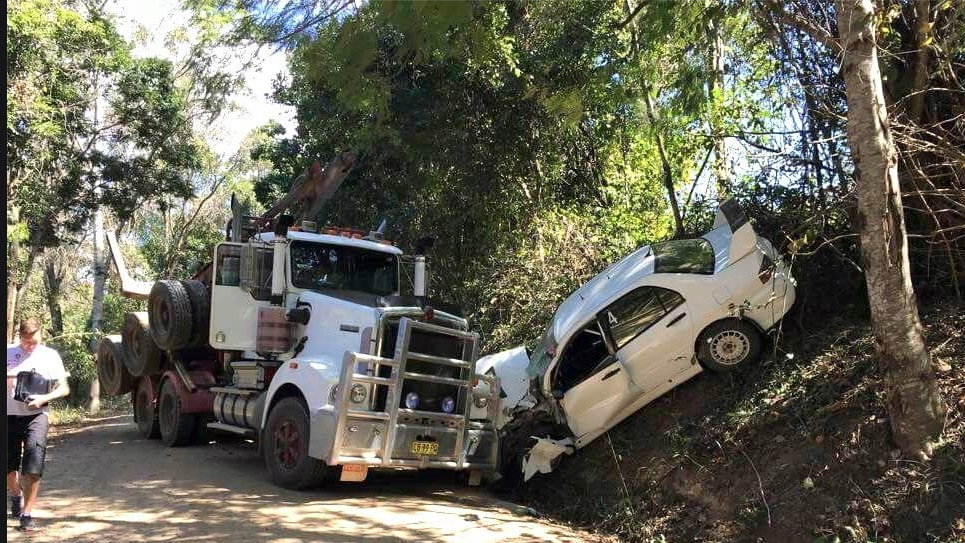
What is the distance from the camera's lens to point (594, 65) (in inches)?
512

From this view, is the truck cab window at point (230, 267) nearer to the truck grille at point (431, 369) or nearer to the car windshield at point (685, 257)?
the truck grille at point (431, 369)

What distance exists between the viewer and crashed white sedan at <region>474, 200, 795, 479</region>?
8.34 meters

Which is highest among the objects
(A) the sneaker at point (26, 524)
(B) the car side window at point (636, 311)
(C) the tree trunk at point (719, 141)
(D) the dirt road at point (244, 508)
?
(C) the tree trunk at point (719, 141)

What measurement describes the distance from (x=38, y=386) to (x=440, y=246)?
1006 centimetres

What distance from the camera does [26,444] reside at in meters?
6.47

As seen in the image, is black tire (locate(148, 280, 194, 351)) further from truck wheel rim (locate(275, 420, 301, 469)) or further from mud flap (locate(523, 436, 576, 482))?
mud flap (locate(523, 436, 576, 482))

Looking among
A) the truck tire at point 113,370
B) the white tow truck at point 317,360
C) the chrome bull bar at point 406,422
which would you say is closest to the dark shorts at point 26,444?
the white tow truck at point 317,360

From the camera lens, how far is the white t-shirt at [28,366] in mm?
6469

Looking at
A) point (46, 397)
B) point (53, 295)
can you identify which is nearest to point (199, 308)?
point (46, 397)

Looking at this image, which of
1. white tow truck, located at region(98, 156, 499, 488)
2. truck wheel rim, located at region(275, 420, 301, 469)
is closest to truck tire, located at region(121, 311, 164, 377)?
white tow truck, located at region(98, 156, 499, 488)

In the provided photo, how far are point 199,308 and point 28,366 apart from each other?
171 inches

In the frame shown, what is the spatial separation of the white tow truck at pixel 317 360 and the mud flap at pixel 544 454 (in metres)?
0.46

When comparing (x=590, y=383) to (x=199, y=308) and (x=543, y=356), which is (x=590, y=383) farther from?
(x=199, y=308)

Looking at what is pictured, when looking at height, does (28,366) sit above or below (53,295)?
below
